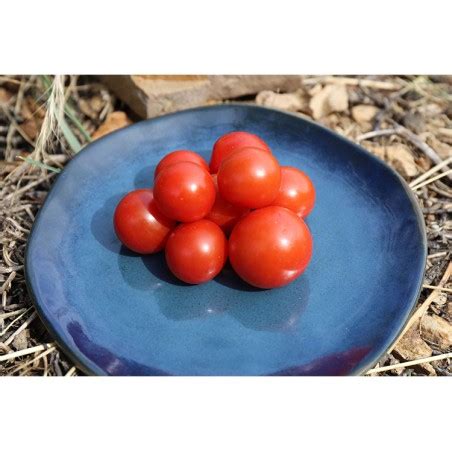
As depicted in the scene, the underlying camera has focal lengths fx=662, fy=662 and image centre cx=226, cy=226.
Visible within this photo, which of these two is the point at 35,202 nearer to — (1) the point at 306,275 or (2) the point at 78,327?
(2) the point at 78,327

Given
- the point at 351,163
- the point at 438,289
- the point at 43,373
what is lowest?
the point at 43,373

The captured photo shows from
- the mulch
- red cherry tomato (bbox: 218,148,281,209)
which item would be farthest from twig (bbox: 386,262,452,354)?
red cherry tomato (bbox: 218,148,281,209)

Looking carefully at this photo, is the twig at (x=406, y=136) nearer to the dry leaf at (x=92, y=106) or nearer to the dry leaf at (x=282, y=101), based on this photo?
the dry leaf at (x=282, y=101)

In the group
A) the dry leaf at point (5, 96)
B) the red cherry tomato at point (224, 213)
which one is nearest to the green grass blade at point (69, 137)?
the dry leaf at point (5, 96)

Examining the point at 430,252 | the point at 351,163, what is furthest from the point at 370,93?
the point at 430,252

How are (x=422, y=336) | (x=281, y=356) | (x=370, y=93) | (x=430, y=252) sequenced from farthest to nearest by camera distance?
(x=370, y=93)
(x=430, y=252)
(x=422, y=336)
(x=281, y=356)

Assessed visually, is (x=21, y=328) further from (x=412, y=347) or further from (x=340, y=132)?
(x=340, y=132)

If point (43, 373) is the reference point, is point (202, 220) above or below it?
above
